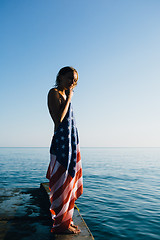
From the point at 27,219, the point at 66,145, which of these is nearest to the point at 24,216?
the point at 27,219

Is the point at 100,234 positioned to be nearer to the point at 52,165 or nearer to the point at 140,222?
the point at 140,222

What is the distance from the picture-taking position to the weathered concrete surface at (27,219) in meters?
3.34

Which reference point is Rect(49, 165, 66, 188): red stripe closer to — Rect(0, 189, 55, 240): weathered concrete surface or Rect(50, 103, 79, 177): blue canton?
Rect(50, 103, 79, 177): blue canton

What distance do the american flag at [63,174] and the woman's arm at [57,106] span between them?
126mm

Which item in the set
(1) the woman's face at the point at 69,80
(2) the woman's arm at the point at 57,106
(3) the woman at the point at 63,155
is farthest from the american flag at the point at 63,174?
(1) the woman's face at the point at 69,80

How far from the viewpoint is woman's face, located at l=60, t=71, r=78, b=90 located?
359cm

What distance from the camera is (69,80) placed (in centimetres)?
361

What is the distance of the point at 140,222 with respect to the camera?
6.74m

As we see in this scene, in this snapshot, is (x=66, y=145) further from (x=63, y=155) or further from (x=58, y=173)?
(x=58, y=173)

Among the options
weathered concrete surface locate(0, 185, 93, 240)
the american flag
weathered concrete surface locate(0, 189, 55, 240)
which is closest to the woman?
the american flag

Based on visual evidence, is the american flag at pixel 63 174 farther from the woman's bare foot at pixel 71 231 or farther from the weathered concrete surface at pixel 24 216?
the weathered concrete surface at pixel 24 216

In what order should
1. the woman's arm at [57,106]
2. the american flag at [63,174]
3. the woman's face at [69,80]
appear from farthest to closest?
the woman's face at [69,80] < the woman's arm at [57,106] < the american flag at [63,174]

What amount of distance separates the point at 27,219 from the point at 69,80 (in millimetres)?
3056

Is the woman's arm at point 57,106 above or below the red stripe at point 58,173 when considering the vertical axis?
above
